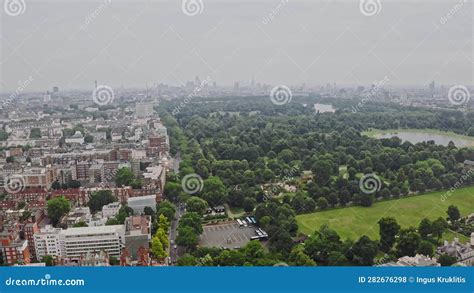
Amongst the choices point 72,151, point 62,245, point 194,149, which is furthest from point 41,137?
point 62,245

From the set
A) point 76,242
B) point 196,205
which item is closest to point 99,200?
point 196,205

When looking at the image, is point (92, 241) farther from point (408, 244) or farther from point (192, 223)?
point (408, 244)

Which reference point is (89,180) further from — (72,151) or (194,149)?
(194,149)

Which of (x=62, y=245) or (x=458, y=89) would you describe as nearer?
(x=62, y=245)

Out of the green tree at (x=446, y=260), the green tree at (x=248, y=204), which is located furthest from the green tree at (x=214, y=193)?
the green tree at (x=446, y=260)

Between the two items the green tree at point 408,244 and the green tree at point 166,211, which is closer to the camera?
the green tree at point 408,244

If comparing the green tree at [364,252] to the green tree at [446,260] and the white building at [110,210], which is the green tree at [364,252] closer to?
the green tree at [446,260]
